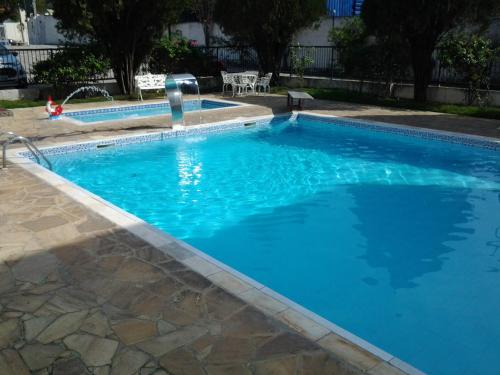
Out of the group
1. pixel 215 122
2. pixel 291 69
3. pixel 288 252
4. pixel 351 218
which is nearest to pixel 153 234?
pixel 288 252

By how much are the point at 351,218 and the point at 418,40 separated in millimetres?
9901

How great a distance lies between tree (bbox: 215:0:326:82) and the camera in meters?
18.1

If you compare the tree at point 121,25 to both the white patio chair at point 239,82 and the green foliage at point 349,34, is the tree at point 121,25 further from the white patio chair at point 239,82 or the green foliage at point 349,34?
the green foliage at point 349,34

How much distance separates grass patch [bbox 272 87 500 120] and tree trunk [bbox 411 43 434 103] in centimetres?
38

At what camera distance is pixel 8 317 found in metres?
3.64

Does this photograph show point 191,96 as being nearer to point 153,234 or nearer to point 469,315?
point 153,234

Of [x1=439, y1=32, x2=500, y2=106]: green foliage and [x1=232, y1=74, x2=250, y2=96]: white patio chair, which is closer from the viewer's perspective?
[x1=439, y1=32, x2=500, y2=106]: green foliage

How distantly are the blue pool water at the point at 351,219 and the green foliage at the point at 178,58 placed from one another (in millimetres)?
8893

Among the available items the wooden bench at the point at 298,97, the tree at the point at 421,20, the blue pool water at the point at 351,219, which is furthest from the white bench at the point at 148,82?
the tree at the point at 421,20

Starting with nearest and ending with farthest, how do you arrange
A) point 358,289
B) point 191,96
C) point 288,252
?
point 358,289 < point 288,252 < point 191,96

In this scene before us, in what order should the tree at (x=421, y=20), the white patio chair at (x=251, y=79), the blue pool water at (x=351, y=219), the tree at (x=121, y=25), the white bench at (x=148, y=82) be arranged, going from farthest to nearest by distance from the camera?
the white patio chair at (x=251, y=79) < the white bench at (x=148, y=82) < the tree at (x=121, y=25) < the tree at (x=421, y=20) < the blue pool water at (x=351, y=219)

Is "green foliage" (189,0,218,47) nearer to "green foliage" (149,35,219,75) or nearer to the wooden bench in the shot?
"green foliage" (149,35,219,75)

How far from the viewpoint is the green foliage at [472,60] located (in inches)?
554

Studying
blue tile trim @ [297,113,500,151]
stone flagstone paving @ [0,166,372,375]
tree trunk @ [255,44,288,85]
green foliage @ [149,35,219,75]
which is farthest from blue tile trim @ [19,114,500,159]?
green foliage @ [149,35,219,75]
